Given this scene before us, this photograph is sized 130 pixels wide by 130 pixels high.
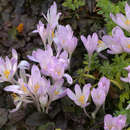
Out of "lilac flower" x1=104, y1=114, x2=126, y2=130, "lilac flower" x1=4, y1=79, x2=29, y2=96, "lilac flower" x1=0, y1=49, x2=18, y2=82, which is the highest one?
"lilac flower" x1=0, y1=49, x2=18, y2=82

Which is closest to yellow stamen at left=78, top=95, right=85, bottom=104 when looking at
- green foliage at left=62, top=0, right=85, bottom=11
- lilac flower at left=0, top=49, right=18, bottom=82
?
lilac flower at left=0, top=49, right=18, bottom=82

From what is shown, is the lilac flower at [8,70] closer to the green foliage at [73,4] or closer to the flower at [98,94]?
the flower at [98,94]

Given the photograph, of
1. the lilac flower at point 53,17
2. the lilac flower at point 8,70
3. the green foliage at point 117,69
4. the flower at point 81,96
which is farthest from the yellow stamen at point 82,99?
the lilac flower at point 53,17

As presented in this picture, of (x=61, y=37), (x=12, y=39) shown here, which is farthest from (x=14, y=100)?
(x=12, y=39)

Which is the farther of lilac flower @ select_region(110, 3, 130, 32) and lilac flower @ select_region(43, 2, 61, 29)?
lilac flower @ select_region(43, 2, 61, 29)

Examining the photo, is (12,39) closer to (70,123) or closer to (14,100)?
(14,100)

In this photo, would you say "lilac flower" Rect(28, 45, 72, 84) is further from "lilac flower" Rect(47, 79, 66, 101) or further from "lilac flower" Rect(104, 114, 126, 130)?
"lilac flower" Rect(104, 114, 126, 130)

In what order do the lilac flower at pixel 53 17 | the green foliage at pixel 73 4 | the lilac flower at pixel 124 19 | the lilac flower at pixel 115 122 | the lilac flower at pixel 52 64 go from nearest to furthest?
the lilac flower at pixel 115 122 → the lilac flower at pixel 52 64 → the lilac flower at pixel 124 19 → the lilac flower at pixel 53 17 → the green foliage at pixel 73 4

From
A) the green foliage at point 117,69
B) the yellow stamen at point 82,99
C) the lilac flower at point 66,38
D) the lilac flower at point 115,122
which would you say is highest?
the lilac flower at point 66,38
